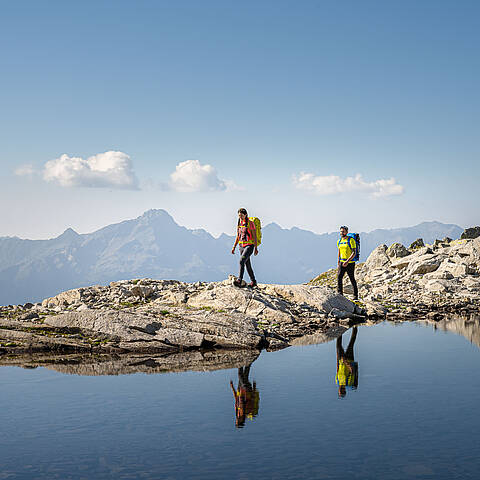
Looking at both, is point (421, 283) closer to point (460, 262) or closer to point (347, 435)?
point (460, 262)

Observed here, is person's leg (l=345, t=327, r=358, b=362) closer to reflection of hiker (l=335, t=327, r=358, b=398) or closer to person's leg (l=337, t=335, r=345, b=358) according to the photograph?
reflection of hiker (l=335, t=327, r=358, b=398)

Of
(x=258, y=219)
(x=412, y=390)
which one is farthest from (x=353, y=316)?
(x=412, y=390)

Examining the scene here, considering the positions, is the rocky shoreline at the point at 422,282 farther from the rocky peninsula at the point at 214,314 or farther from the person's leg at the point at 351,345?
the person's leg at the point at 351,345

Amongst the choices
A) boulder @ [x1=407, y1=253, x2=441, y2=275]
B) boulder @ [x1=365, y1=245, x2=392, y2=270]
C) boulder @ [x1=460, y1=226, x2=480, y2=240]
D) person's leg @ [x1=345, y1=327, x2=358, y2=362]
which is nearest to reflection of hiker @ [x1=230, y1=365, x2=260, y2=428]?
person's leg @ [x1=345, y1=327, x2=358, y2=362]

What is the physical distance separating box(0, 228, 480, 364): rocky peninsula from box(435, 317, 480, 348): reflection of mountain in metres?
1.08

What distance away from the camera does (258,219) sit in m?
25.2

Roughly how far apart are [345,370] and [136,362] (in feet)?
19.9

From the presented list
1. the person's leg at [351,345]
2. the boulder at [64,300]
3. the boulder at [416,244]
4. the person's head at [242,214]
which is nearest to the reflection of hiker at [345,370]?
the person's leg at [351,345]

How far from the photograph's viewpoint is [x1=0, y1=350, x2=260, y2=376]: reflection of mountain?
14.6 meters

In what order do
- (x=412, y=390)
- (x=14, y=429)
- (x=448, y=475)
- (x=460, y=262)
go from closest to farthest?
(x=448, y=475), (x=14, y=429), (x=412, y=390), (x=460, y=262)

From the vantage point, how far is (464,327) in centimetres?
2272

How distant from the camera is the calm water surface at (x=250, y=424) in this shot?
7.90 meters

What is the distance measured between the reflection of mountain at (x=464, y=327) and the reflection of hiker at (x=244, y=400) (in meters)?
9.43

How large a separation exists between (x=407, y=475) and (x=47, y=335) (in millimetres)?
13404
